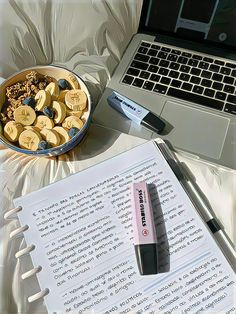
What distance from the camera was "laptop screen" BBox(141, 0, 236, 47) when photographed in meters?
0.52

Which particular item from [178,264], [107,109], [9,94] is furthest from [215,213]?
[9,94]

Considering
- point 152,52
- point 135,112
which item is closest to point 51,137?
point 135,112

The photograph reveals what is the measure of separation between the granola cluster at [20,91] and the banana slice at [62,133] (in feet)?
0.22

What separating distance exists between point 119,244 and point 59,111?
0.19 meters

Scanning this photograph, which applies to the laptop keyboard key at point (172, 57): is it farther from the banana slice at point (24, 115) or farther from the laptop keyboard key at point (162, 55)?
the banana slice at point (24, 115)

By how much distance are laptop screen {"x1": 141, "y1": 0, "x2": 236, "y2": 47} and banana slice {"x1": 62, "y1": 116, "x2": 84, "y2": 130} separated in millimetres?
214

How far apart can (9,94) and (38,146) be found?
0.31 feet

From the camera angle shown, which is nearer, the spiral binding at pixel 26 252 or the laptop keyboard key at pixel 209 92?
the spiral binding at pixel 26 252

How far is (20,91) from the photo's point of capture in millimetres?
489

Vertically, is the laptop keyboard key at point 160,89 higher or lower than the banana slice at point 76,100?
lower

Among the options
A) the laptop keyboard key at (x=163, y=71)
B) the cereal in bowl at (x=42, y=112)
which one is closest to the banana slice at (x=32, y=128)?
the cereal in bowl at (x=42, y=112)

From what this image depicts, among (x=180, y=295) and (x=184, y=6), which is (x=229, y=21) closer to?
(x=184, y=6)

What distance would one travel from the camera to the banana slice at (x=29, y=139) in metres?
0.45

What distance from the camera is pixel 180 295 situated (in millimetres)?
371
